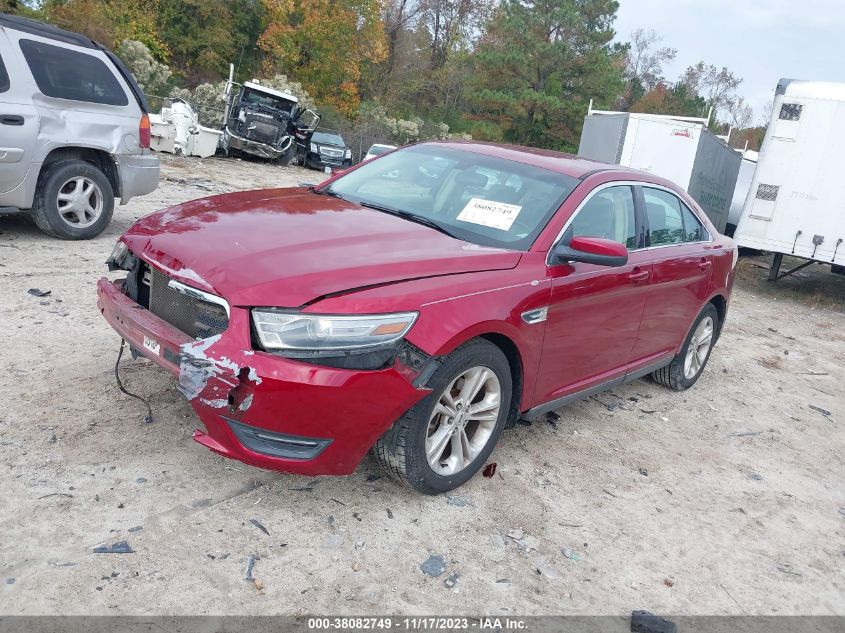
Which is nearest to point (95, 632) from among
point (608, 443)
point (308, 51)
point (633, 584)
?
point (633, 584)

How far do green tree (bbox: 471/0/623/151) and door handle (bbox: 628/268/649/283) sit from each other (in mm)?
36582

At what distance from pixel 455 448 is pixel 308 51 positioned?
43.3 metres

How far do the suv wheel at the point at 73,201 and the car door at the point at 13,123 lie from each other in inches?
13.7

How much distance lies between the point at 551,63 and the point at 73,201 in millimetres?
36210

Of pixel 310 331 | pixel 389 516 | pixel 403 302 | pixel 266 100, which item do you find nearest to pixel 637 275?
pixel 403 302

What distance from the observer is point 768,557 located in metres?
3.64

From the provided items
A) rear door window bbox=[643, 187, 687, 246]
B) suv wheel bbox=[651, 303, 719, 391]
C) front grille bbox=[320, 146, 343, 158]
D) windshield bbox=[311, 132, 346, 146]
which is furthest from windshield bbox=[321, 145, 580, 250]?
windshield bbox=[311, 132, 346, 146]

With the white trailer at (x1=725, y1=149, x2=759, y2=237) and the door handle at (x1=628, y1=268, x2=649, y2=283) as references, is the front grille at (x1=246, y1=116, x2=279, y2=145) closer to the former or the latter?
the white trailer at (x1=725, y1=149, x2=759, y2=237)

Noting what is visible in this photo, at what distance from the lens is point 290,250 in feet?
10.9

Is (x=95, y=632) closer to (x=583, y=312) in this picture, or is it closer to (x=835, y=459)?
(x=583, y=312)

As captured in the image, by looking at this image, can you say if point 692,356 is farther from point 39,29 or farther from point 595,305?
point 39,29

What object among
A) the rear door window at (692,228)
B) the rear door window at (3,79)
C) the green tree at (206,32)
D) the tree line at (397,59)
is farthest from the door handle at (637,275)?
the green tree at (206,32)

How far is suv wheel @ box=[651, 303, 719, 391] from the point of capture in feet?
19.0

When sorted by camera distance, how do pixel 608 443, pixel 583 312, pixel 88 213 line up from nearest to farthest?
pixel 583 312
pixel 608 443
pixel 88 213
